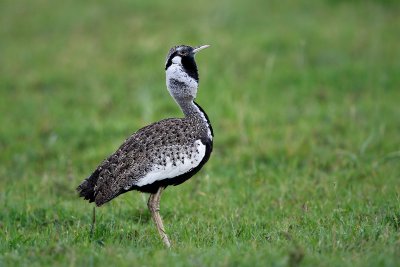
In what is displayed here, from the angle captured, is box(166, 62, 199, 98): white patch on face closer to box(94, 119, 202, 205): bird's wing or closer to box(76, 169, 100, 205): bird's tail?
box(94, 119, 202, 205): bird's wing

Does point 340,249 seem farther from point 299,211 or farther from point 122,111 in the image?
point 122,111

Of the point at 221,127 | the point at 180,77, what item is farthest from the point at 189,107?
the point at 221,127

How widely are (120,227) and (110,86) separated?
19.5 feet

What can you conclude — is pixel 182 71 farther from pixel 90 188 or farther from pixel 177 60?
pixel 90 188

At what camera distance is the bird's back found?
5539mm

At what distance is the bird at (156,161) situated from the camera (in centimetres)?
554

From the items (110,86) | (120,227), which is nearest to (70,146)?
(110,86)

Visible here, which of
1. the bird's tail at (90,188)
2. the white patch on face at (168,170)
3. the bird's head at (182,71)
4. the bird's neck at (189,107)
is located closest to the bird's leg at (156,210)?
the white patch on face at (168,170)

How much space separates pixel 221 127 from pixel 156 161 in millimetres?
4307

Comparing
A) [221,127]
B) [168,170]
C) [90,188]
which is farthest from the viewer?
[221,127]

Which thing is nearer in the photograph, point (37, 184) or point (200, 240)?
point (200, 240)

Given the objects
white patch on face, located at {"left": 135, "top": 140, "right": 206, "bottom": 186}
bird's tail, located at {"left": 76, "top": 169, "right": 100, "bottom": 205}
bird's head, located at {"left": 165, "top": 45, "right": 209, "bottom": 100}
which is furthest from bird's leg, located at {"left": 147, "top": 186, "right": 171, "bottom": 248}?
bird's head, located at {"left": 165, "top": 45, "right": 209, "bottom": 100}

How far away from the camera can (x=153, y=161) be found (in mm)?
5570

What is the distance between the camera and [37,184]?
7.91 m
